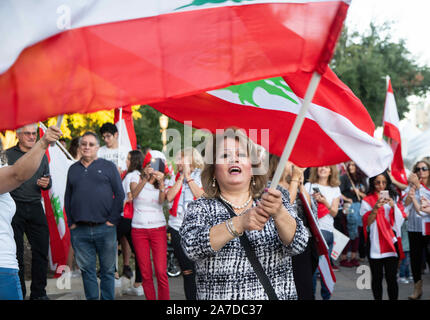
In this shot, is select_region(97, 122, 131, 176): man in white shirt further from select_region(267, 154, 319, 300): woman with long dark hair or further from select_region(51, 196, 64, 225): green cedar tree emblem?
select_region(267, 154, 319, 300): woman with long dark hair

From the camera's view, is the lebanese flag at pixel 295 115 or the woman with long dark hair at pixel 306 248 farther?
the woman with long dark hair at pixel 306 248

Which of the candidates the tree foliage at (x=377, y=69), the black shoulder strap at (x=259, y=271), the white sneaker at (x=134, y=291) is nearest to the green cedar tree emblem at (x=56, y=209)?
the white sneaker at (x=134, y=291)

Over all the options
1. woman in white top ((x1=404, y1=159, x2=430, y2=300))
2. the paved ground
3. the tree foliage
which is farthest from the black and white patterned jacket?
the tree foliage

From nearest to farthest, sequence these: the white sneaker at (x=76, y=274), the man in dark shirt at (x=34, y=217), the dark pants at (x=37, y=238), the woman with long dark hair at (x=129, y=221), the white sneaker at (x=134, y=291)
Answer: the man in dark shirt at (x=34, y=217)
the dark pants at (x=37, y=238)
the woman with long dark hair at (x=129, y=221)
the white sneaker at (x=134, y=291)
the white sneaker at (x=76, y=274)

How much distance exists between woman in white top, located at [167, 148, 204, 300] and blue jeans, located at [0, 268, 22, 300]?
3493mm

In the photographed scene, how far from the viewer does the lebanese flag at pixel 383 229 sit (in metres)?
6.79

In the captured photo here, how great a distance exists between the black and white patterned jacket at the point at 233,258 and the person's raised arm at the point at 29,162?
0.92m

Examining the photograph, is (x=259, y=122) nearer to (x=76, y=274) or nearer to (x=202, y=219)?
(x=202, y=219)

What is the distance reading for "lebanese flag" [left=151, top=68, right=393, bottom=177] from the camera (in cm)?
437

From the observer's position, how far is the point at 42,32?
2.56 m

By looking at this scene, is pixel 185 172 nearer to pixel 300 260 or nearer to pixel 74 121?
pixel 300 260

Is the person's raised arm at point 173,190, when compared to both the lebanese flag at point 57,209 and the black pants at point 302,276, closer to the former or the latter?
the lebanese flag at point 57,209

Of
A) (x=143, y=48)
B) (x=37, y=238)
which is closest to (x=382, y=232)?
(x=37, y=238)

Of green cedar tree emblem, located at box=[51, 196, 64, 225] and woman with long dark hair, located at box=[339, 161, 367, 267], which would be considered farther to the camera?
woman with long dark hair, located at box=[339, 161, 367, 267]
